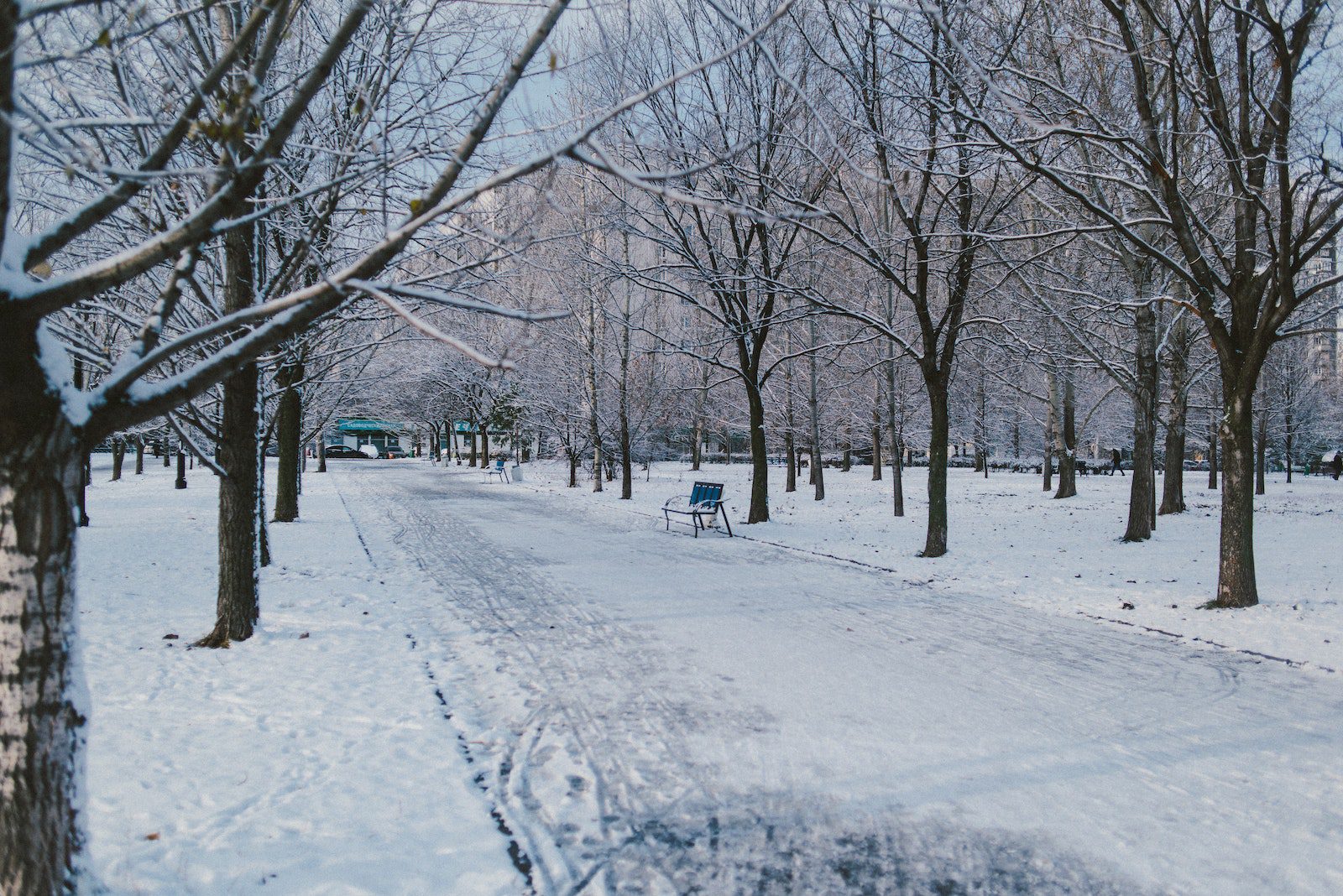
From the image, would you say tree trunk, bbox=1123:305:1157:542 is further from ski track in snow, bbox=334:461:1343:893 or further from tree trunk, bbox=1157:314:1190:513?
ski track in snow, bbox=334:461:1343:893

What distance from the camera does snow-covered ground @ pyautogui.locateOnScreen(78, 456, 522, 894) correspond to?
3.08 meters

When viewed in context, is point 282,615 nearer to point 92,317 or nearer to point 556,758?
point 556,758

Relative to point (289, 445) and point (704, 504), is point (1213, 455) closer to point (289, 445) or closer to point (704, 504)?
point (704, 504)

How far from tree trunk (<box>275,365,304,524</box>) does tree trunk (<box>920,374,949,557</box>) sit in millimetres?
9950

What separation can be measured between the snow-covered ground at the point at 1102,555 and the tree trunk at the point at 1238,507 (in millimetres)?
240

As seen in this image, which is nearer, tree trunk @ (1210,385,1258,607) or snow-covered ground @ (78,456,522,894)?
snow-covered ground @ (78,456,522,894)

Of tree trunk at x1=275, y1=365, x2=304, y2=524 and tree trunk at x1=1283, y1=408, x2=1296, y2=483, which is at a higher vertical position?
tree trunk at x1=1283, y1=408, x2=1296, y2=483

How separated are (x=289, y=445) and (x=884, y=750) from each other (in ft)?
44.7

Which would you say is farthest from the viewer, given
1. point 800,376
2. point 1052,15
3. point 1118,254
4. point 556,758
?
point 800,376

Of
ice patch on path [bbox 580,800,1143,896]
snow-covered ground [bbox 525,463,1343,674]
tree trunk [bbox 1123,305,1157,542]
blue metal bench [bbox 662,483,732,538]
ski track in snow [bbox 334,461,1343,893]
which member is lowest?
ice patch on path [bbox 580,800,1143,896]

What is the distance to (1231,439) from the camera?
313 inches

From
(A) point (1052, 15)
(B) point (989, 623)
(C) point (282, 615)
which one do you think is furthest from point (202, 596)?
(A) point (1052, 15)

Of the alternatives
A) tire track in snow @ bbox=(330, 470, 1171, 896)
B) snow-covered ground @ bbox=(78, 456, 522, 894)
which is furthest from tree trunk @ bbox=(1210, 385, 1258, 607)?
snow-covered ground @ bbox=(78, 456, 522, 894)

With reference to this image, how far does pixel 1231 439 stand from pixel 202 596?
34.6ft
